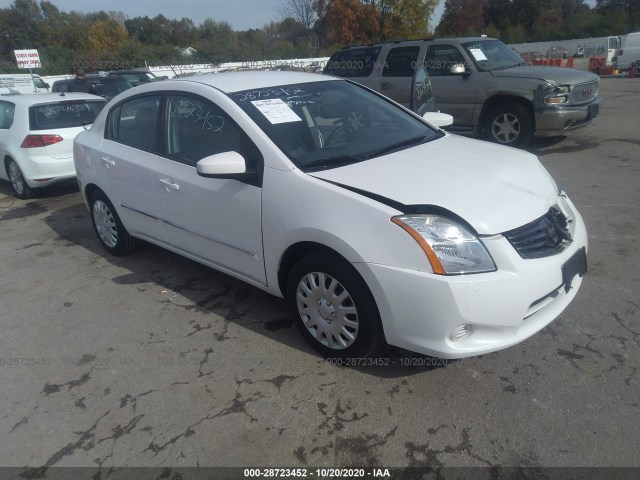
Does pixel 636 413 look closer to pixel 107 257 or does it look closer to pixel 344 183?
pixel 344 183

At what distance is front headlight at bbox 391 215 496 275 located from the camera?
256 centimetres

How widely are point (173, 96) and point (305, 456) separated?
286cm

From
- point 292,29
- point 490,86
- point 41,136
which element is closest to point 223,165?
point 41,136

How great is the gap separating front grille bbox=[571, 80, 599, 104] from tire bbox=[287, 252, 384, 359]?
262 inches

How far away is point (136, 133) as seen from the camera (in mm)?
4375

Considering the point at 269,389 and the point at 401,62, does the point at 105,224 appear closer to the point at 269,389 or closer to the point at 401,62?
the point at 269,389

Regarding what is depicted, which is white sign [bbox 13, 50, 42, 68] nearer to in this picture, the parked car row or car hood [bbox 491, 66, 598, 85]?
car hood [bbox 491, 66, 598, 85]

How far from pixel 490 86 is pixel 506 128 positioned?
73 cm

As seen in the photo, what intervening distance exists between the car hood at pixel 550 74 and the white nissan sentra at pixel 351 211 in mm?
4760

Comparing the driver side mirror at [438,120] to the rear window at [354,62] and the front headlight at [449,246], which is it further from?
the rear window at [354,62]

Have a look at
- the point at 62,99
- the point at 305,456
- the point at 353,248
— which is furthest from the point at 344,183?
the point at 62,99

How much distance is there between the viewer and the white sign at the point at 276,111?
3425 mm

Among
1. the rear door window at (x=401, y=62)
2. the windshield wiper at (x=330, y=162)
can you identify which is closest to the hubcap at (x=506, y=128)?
the rear door window at (x=401, y=62)

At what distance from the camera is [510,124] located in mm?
8242
